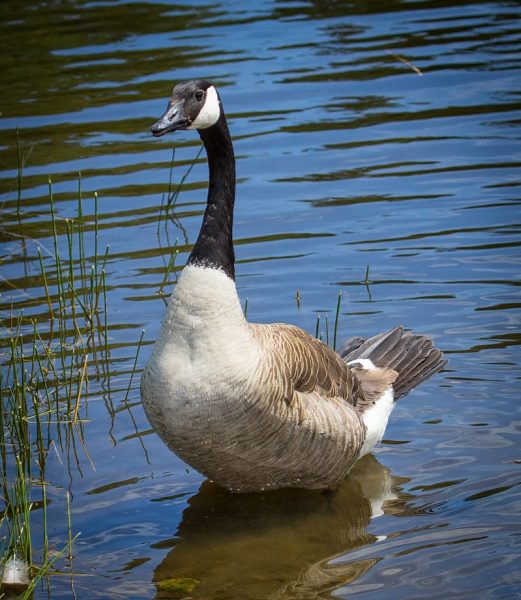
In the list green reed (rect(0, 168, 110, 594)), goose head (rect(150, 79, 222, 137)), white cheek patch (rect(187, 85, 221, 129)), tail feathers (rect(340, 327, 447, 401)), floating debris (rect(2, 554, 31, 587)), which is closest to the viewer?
floating debris (rect(2, 554, 31, 587))

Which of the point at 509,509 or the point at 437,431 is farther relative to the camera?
the point at 437,431

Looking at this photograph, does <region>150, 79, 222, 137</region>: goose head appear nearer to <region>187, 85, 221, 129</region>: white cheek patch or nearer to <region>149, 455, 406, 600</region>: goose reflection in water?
<region>187, 85, 221, 129</region>: white cheek patch

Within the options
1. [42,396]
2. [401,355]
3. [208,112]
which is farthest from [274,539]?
[208,112]

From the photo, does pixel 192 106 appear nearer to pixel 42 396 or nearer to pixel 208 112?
pixel 208 112

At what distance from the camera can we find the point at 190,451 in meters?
6.64

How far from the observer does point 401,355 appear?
323 inches

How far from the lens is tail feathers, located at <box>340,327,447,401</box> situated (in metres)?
8.08

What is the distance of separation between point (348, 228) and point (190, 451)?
4.94 m

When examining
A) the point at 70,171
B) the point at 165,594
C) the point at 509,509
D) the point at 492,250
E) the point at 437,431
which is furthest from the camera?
the point at 70,171

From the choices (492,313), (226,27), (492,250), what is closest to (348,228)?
(492,250)

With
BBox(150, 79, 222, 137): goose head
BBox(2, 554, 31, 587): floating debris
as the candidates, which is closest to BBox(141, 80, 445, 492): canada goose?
BBox(150, 79, 222, 137): goose head

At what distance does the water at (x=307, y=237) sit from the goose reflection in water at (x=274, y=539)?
0.02 metres

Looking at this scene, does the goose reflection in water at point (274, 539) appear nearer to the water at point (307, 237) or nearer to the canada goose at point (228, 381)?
the water at point (307, 237)

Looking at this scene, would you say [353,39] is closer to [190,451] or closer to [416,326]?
[416,326]
